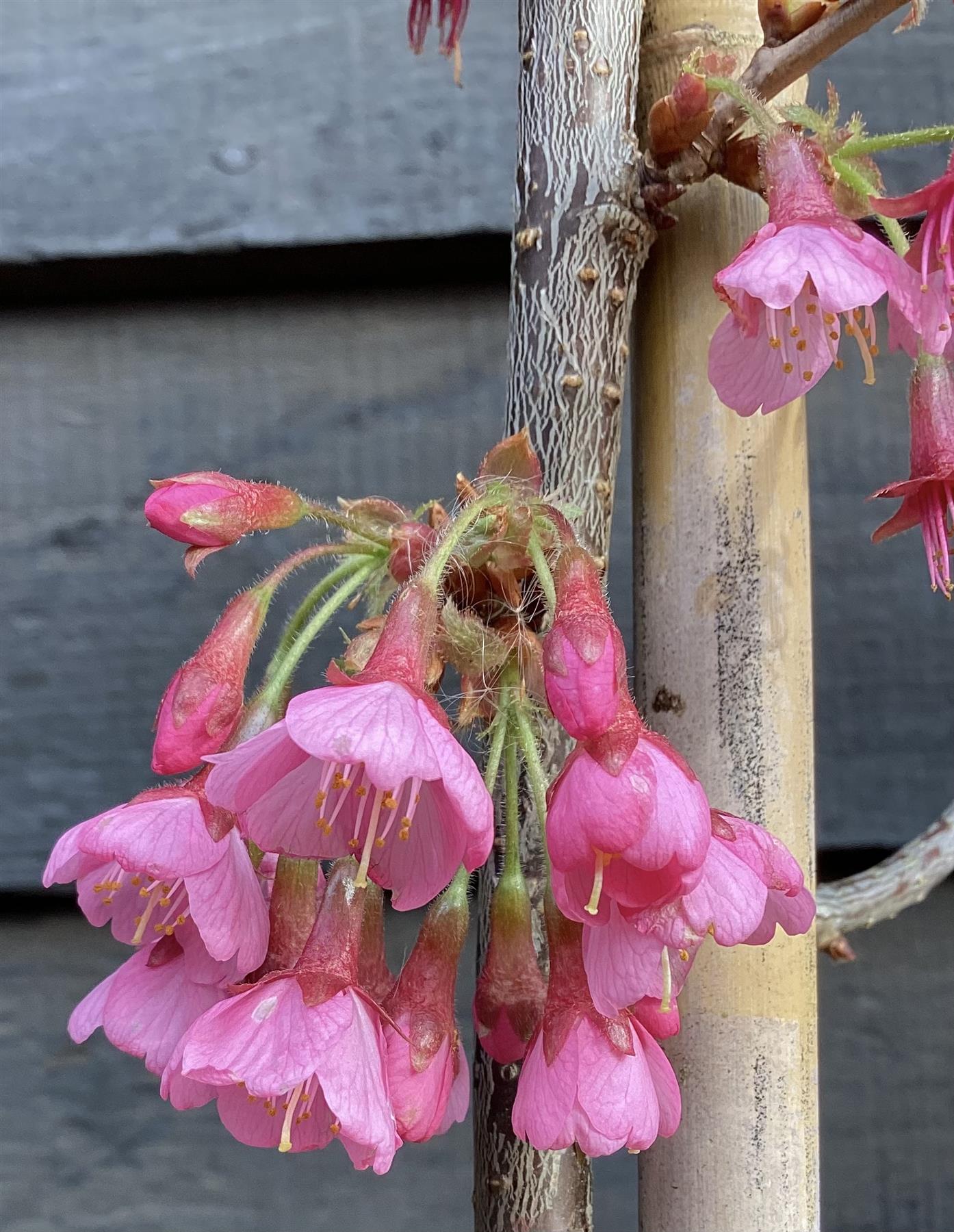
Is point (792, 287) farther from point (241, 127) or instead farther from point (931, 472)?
point (241, 127)

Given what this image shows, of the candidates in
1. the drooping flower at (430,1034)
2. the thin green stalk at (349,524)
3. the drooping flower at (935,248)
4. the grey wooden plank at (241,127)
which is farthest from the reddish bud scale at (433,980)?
the grey wooden plank at (241,127)

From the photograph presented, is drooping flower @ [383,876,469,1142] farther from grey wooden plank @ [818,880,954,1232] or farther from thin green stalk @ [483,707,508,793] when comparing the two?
grey wooden plank @ [818,880,954,1232]

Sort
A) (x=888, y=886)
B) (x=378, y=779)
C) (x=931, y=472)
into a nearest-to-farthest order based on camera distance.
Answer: (x=378, y=779) < (x=931, y=472) < (x=888, y=886)

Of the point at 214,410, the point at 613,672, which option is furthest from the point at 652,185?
the point at 214,410

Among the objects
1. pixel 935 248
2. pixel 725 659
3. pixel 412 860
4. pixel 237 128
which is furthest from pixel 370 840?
pixel 237 128

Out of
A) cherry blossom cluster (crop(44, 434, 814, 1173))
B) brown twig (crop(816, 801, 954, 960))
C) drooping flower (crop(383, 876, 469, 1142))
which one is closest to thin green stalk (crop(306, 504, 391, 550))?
cherry blossom cluster (crop(44, 434, 814, 1173))

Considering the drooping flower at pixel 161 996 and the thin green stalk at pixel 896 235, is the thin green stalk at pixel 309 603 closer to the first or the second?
the drooping flower at pixel 161 996

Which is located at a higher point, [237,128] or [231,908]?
[237,128]
